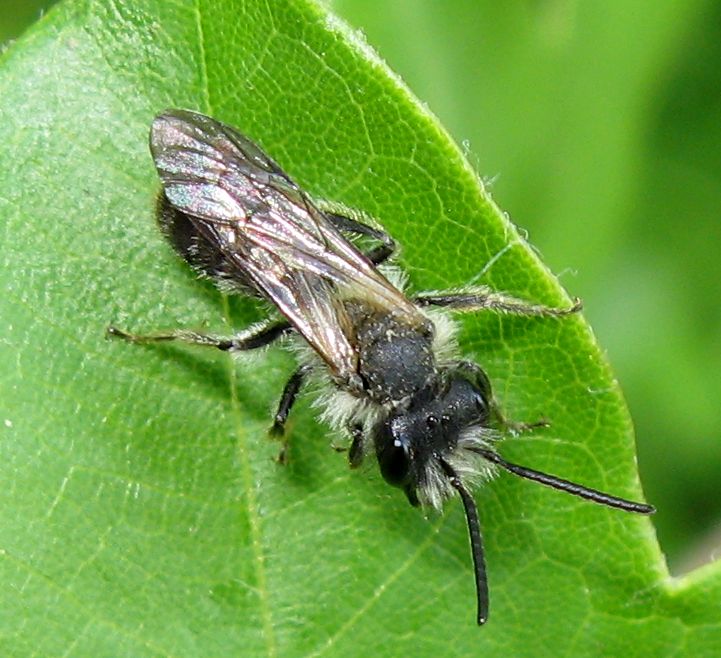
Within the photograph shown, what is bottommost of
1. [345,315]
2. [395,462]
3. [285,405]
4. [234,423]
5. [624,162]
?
[234,423]

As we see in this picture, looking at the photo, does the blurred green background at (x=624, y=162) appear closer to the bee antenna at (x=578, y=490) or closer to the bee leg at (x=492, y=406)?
the bee leg at (x=492, y=406)

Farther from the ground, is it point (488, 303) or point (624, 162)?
point (624, 162)

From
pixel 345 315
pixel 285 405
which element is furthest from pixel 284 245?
pixel 285 405

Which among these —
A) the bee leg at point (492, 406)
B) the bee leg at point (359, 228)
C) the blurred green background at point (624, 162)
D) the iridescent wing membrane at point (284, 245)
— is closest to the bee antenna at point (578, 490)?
the bee leg at point (492, 406)

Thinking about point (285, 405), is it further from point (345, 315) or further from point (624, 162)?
point (624, 162)

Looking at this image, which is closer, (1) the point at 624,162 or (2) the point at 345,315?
(2) the point at 345,315

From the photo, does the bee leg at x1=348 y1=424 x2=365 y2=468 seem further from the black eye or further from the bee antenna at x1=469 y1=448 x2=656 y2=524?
the bee antenna at x1=469 y1=448 x2=656 y2=524
